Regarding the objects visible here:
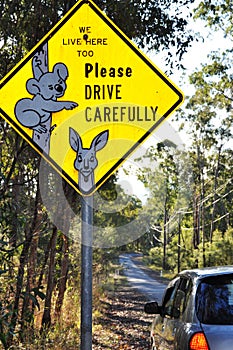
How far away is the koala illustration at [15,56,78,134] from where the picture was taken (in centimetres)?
460

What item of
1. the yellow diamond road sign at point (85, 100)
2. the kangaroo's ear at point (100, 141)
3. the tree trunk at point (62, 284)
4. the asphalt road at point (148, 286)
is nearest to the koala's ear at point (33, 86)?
the yellow diamond road sign at point (85, 100)

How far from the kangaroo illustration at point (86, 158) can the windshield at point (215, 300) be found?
1823 mm

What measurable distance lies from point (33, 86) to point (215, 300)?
2499 mm

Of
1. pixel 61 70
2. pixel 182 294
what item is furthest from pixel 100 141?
pixel 182 294

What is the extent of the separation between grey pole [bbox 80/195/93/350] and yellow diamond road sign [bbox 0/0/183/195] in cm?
19

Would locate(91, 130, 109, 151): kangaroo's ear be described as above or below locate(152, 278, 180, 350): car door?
above

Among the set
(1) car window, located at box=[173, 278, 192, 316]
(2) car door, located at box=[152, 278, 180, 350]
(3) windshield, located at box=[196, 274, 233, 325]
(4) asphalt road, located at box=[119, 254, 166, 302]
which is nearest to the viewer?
(3) windshield, located at box=[196, 274, 233, 325]

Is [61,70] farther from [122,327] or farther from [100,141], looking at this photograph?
[122,327]

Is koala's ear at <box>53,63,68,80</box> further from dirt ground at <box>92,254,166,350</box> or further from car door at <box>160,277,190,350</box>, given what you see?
dirt ground at <box>92,254,166,350</box>

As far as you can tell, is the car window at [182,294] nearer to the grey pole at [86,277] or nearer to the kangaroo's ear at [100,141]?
the grey pole at [86,277]

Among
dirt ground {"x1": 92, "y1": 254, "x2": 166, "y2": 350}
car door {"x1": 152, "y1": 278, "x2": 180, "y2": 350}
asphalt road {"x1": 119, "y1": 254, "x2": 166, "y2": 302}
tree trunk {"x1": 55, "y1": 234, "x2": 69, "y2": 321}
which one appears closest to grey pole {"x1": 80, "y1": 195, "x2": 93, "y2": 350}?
car door {"x1": 152, "y1": 278, "x2": 180, "y2": 350}

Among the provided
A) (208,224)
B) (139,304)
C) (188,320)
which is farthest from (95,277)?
(208,224)

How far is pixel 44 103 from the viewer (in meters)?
4.61

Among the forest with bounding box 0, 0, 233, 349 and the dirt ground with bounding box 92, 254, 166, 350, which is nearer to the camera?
the forest with bounding box 0, 0, 233, 349
